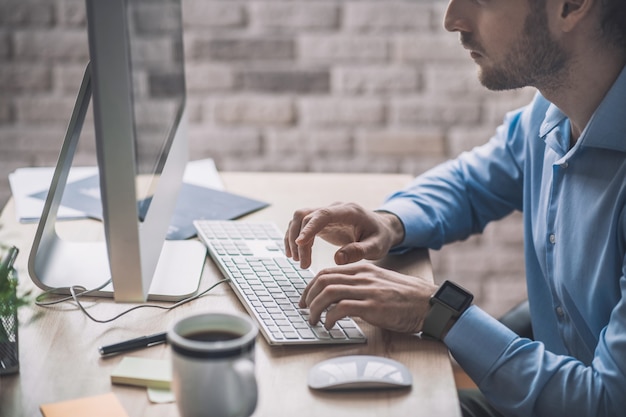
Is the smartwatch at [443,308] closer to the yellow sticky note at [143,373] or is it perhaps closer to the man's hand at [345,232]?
the man's hand at [345,232]

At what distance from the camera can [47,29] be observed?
6.52ft

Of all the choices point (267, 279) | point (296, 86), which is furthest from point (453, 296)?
point (296, 86)

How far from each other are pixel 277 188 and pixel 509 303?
840mm

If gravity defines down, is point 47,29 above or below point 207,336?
above

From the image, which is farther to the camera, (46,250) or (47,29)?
(47,29)

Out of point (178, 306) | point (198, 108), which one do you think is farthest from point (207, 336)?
point (198, 108)

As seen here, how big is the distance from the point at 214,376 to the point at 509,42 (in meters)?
0.74

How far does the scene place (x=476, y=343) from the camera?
3.39 ft

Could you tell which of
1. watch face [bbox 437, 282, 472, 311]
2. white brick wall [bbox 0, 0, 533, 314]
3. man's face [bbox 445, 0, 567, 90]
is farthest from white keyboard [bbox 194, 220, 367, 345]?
white brick wall [bbox 0, 0, 533, 314]

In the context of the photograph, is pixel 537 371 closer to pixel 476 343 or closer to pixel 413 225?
pixel 476 343

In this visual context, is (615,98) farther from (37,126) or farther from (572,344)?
(37,126)

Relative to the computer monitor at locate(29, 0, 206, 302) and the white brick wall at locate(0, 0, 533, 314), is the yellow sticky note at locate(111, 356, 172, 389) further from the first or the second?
the white brick wall at locate(0, 0, 533, 314)

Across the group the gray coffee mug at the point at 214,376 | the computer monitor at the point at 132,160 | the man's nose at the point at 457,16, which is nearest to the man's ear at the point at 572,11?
the man's nose at the point at 457,16

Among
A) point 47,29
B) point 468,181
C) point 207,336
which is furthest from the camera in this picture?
point 47,29
